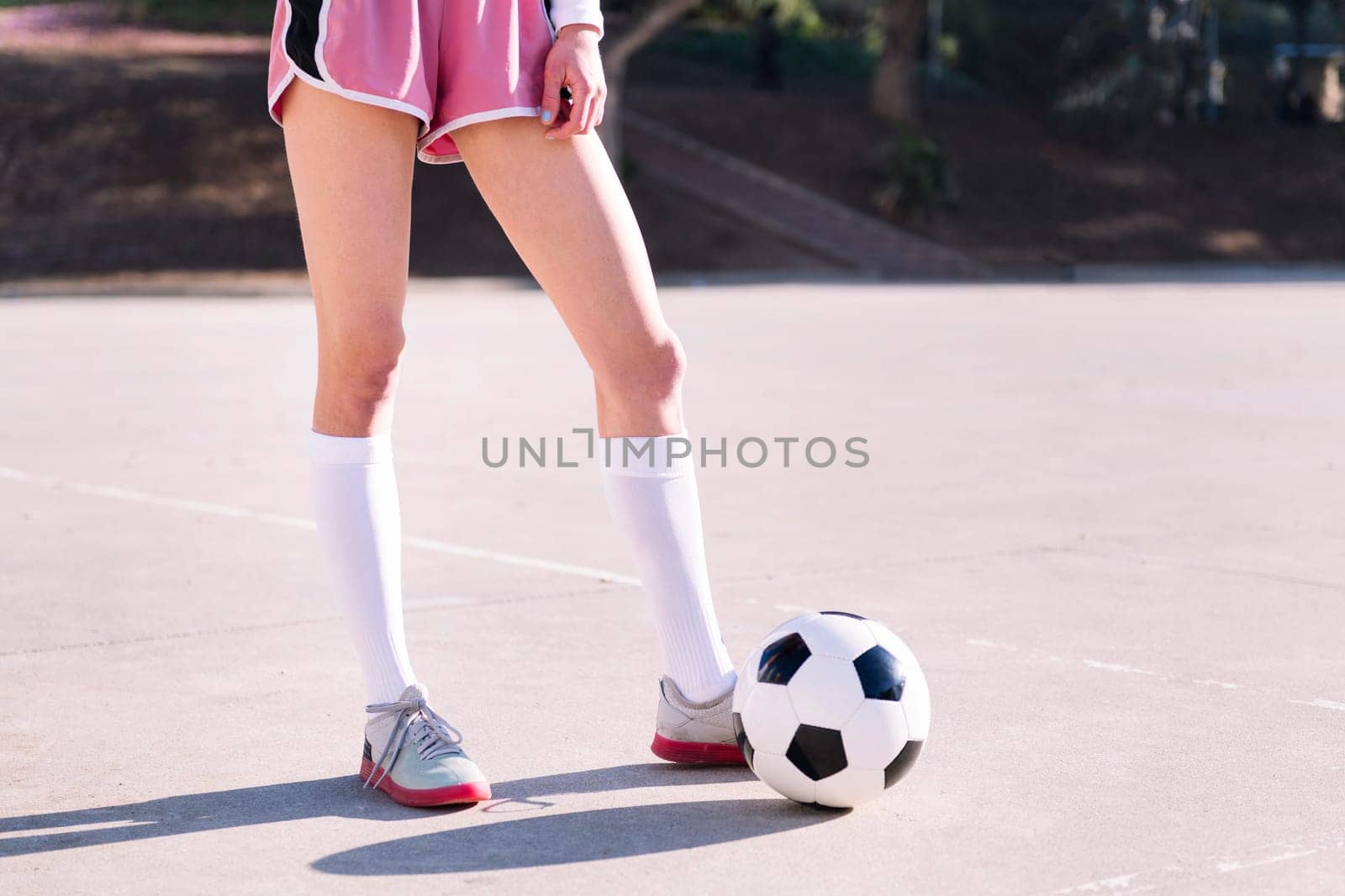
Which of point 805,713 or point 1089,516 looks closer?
point 805,713

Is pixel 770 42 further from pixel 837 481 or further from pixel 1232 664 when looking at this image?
pixel 1232 664

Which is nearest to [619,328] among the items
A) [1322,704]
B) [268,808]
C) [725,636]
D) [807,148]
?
[268,808]

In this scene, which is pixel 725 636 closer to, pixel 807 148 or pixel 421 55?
pixel 421 55

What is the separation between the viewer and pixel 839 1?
45125mm

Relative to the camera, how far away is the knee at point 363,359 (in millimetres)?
3447

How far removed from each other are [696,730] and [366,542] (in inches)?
29.7

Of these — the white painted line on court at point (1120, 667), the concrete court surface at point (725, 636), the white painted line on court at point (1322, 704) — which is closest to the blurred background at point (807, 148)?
the concrete court surface at point (725, 636)

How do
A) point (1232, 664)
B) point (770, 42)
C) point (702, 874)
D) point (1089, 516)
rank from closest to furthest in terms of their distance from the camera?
point (702, 874), point (1232, 664), point (1089, 516), point (770, 42)

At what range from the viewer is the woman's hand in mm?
3393

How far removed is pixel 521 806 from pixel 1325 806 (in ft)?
4.93

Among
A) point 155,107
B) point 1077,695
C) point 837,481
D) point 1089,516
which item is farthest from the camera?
point 155,107

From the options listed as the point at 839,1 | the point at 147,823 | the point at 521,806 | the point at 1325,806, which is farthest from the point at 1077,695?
the point at 839,1

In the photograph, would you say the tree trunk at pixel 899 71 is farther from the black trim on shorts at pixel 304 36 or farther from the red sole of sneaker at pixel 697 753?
the black trim on shorts at pixel 304 36

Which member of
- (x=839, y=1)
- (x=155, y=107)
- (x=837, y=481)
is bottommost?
(x=837, y=481)
